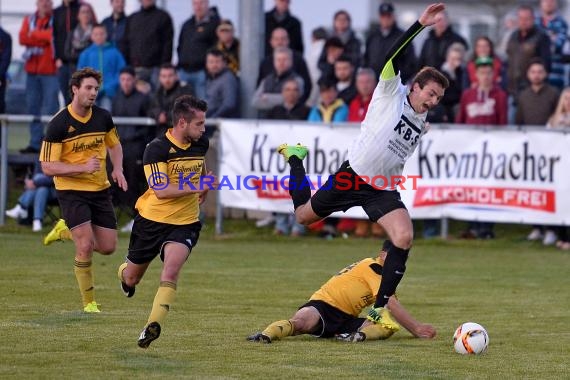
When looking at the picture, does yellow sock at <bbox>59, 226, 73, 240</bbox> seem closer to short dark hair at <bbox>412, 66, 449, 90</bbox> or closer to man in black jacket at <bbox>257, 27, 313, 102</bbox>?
short dark hair at <bbox>412, 66, 449, 90</bbox>

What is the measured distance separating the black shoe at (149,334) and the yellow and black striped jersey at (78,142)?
2846 mm

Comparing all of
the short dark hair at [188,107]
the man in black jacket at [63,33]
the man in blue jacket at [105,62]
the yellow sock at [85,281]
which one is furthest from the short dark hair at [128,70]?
the short dark hair at [188,107]

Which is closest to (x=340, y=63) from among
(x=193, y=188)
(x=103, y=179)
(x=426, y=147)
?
(x=426, y=147)

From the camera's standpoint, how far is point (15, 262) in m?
14.9

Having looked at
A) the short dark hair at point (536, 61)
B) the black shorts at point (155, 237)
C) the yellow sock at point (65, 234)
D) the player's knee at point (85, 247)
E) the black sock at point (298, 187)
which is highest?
the short dark hair at point (536, 61)

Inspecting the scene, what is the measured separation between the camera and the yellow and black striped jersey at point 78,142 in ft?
37.7

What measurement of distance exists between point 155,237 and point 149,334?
1422 millimetres

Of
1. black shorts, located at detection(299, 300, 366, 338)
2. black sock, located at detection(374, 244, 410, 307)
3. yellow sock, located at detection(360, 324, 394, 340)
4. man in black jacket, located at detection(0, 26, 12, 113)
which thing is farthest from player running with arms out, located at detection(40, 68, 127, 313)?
man in black jacket, located at detection(0, 26, 12, 113)

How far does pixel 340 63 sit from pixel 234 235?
9.77 feet

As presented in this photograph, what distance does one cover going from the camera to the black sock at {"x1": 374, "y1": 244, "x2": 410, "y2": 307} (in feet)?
32.1

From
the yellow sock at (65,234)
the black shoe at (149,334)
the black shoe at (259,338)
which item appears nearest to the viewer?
the black shoe at (149,334)

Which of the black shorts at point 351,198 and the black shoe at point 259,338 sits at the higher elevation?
the black shorts at point 351,198

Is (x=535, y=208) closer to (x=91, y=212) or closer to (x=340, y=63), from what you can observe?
(x=340, y=63)

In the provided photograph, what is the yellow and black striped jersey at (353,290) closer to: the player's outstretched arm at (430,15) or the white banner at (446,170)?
the player's outstretched arm at (430,15)
